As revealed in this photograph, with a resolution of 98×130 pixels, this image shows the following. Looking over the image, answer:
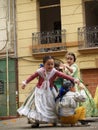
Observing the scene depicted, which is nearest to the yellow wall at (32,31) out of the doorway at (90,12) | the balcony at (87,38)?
the balcony at (87,38)

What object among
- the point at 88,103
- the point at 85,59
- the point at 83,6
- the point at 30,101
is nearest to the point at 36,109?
the point at 30,101

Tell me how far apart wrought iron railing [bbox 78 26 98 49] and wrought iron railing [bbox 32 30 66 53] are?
700 millimetres

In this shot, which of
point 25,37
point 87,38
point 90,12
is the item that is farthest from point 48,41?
point 90,12

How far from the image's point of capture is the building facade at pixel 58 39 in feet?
54.5

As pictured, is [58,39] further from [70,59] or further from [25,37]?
[70,59]

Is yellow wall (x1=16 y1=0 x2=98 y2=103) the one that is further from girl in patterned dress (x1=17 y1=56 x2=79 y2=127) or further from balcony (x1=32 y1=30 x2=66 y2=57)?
girl in patterned dress (x1=17 y1=56 x2=79 y2=127)

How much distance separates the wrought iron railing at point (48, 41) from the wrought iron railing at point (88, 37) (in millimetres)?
700

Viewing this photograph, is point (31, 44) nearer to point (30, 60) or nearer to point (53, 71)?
point (30, 60)

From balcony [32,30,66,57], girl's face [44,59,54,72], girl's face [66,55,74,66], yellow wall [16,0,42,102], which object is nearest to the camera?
girl's face [44,59,54,72]

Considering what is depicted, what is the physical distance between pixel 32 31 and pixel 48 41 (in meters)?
0.80

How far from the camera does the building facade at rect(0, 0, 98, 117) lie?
16.6 meters

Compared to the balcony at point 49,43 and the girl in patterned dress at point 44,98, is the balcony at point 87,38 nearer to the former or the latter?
the balcony at point 49,43

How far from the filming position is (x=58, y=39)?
17.5 m

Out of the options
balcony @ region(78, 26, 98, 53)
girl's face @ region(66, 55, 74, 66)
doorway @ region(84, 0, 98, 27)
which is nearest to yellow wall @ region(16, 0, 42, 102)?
balcony @ region(78, 26, 98, 53)
